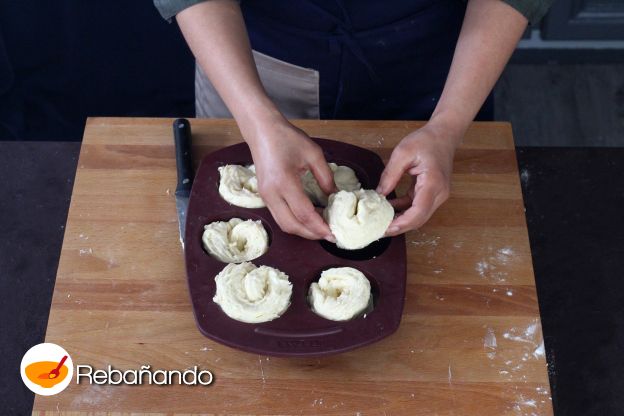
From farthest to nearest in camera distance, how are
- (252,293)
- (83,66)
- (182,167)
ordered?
(83,66)
(182,167)
(252,293)

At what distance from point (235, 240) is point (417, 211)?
1.23 feet

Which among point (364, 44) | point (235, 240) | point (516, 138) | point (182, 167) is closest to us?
point (235, 240)

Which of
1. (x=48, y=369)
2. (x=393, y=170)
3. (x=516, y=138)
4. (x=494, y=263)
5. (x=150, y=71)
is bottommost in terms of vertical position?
(x=516, y=138)

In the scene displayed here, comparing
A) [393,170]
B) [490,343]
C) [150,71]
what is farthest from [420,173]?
[150,71]

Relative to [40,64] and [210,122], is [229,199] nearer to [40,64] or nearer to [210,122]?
[210,122]

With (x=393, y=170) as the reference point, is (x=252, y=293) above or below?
below

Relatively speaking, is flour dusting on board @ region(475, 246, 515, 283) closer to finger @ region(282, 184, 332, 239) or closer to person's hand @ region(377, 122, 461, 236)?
person's hand @ region(377, 122, 461, 236)

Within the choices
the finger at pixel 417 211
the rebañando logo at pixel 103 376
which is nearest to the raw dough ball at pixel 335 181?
the finger at pixel 417 211

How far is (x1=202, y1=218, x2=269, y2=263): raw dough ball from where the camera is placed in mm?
1438

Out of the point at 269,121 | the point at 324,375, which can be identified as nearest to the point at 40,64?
the point at 269,121

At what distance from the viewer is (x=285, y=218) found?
140 centimetres

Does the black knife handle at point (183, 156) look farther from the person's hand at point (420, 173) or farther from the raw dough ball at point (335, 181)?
the person's hand at point (420, 173)

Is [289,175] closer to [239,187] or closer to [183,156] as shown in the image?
[239,187]

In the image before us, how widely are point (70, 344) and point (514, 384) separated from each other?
2.88ft
